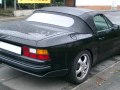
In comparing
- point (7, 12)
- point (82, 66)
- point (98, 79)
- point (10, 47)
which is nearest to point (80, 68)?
point (82, 66)

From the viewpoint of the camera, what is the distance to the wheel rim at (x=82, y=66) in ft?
16.3

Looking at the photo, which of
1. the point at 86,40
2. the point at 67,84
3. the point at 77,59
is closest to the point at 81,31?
the point at 86,40

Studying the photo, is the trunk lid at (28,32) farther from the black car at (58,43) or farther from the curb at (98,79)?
the curb at (98,79)

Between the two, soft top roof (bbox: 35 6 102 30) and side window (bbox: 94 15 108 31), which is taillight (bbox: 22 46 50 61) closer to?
soft top roof (bbox: 35 6 102 30)

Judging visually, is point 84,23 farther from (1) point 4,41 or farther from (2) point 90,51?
(1) point 4,41

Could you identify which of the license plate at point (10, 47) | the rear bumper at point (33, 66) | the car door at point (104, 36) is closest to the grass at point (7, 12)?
the car door at point (104, 36)

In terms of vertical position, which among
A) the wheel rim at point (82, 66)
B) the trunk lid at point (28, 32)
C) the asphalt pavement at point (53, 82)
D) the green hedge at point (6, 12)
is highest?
the trunk lid at point (28, 32)

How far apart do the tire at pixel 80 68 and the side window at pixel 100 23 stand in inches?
30.7

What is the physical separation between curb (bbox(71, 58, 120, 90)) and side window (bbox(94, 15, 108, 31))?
918 millimetres

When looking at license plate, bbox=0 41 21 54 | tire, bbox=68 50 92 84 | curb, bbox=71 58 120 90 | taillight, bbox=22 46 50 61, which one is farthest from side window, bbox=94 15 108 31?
license plate, bbox=0 41 21 54

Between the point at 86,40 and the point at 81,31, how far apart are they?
8.8 inches

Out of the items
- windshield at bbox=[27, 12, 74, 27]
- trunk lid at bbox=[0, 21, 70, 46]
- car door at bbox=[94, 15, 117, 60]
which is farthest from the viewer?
car door at bbox=[94, 15, 117, 60]

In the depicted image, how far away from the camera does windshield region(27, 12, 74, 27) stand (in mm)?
5322

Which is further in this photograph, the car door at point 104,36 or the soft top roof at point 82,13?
the car door at point 104,36
